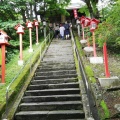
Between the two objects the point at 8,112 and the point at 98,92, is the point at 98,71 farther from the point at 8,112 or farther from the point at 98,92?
the point at 8,112

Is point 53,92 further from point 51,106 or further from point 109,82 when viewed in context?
point 109,82

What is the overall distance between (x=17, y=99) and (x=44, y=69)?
351 cm

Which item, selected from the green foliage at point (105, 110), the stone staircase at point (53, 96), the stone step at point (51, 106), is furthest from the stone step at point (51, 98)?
the green foliage at point (105, 110)

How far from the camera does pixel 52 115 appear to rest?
802 cm

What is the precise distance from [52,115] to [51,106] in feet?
1.95

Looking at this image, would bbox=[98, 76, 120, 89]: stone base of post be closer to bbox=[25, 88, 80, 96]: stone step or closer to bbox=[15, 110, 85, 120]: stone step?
bbox=[25, 88, 80, 96]: stone step

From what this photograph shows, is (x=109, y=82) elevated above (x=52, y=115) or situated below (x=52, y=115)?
above

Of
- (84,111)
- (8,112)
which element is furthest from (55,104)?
(8,112)

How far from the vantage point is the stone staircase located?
8109 mm

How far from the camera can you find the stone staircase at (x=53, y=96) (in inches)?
319

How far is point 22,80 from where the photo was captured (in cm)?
1037

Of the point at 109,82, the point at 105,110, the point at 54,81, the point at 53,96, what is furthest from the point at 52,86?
the point at 105,110

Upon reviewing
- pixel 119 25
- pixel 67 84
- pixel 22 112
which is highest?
pixel 119 25

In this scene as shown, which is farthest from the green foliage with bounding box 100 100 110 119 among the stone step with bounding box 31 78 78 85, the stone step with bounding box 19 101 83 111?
the stone step with bounding box 31 78 78 85
